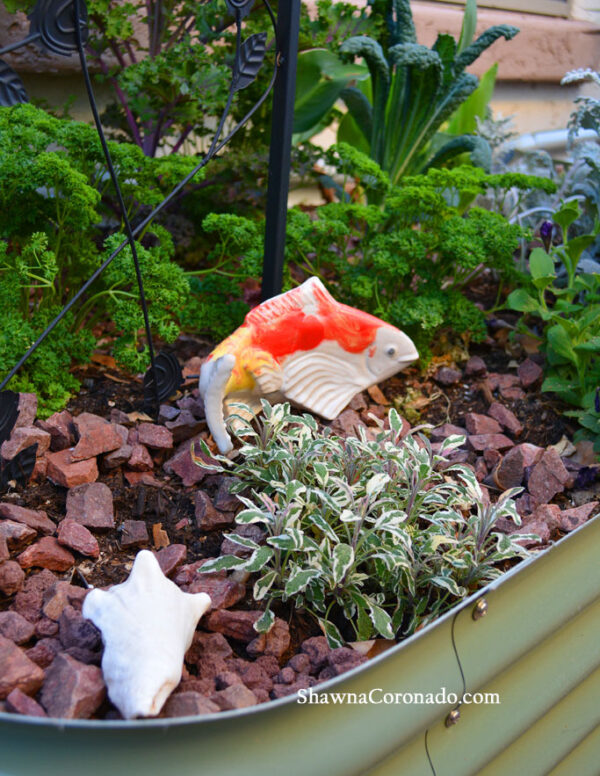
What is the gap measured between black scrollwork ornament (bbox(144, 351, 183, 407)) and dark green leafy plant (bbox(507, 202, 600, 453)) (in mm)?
848

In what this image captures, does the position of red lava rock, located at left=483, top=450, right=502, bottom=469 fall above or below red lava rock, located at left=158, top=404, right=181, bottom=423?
below

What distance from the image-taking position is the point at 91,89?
4.07 ft

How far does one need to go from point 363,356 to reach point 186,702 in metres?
0.86

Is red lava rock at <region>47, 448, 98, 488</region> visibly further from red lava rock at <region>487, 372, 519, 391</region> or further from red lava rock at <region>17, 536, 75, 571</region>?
red lava rock at <region>487, 372, 519, 391</region>

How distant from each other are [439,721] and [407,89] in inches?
67.7

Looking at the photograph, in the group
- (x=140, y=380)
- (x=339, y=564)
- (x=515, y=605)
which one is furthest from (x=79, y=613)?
(x=140, y=380)

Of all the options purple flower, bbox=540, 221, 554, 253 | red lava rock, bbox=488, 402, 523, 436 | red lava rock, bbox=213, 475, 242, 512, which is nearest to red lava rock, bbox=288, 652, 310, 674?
red lava rock, bbox=213, 475, 242, 512

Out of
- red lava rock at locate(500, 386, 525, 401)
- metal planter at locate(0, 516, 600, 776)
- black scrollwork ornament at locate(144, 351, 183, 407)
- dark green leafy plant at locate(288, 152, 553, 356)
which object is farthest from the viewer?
red lava rock at locate(500, 386, 525, 401)

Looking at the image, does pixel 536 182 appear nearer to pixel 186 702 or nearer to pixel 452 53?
pixel 452 53

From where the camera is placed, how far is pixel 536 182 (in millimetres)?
1921

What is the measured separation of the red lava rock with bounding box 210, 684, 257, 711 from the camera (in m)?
0.95

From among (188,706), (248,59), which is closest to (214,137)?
(248,59)

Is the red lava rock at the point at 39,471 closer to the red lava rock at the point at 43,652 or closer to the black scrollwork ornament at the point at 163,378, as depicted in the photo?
the black scrollwork ornament at the point at 163,378

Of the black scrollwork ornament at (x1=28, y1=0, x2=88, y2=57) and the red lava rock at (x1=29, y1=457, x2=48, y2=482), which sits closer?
the black scrollwork ornament at (x1=28, y1=0, x2=88, y2=57)
